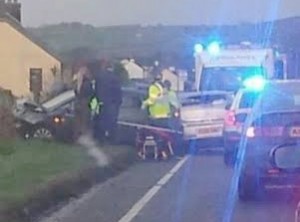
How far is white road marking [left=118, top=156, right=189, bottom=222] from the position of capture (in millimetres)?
14438

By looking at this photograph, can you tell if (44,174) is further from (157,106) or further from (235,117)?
(157,106)

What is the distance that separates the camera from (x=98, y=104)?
1060 inches

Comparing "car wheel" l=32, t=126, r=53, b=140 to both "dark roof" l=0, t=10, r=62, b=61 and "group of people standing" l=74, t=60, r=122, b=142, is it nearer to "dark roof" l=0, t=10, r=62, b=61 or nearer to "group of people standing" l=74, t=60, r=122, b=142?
"group of people standing" l=74, t=60, r=122, b=142

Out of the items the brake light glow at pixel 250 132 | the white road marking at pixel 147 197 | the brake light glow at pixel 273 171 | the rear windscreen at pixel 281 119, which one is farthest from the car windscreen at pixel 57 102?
the brake light glow at pixel 273 171

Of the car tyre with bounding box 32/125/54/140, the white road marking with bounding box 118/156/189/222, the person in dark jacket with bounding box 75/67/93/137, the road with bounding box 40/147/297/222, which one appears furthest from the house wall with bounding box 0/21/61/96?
the road with bounding box 40/147/297/222

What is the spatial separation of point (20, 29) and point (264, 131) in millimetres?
58568

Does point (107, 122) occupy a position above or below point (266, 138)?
below

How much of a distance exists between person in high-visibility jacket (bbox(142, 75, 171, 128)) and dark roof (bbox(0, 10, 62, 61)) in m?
40.5

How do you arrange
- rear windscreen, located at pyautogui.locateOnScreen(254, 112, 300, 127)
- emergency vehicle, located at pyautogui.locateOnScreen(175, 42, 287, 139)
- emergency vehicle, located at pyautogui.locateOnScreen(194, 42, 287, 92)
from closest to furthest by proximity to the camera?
rear windscreen, located at pyautogui.locateOnScreen(254, 112, 300, 127)
emergency vehicle, located at pyautogui.locateOnScreen(175, 42, 287, 139)
emergency vehicle, located at pyautogui.locateOnScreen(194, 42, 287, 92)

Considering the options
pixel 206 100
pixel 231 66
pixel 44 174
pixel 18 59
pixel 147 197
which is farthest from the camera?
pixel 18 59

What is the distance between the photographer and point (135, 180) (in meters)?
19.7

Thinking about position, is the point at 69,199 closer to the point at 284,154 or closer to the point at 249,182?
the point at 249,182

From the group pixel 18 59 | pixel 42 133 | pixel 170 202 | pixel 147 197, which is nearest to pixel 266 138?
pixel 170 202

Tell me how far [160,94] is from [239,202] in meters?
12.8
